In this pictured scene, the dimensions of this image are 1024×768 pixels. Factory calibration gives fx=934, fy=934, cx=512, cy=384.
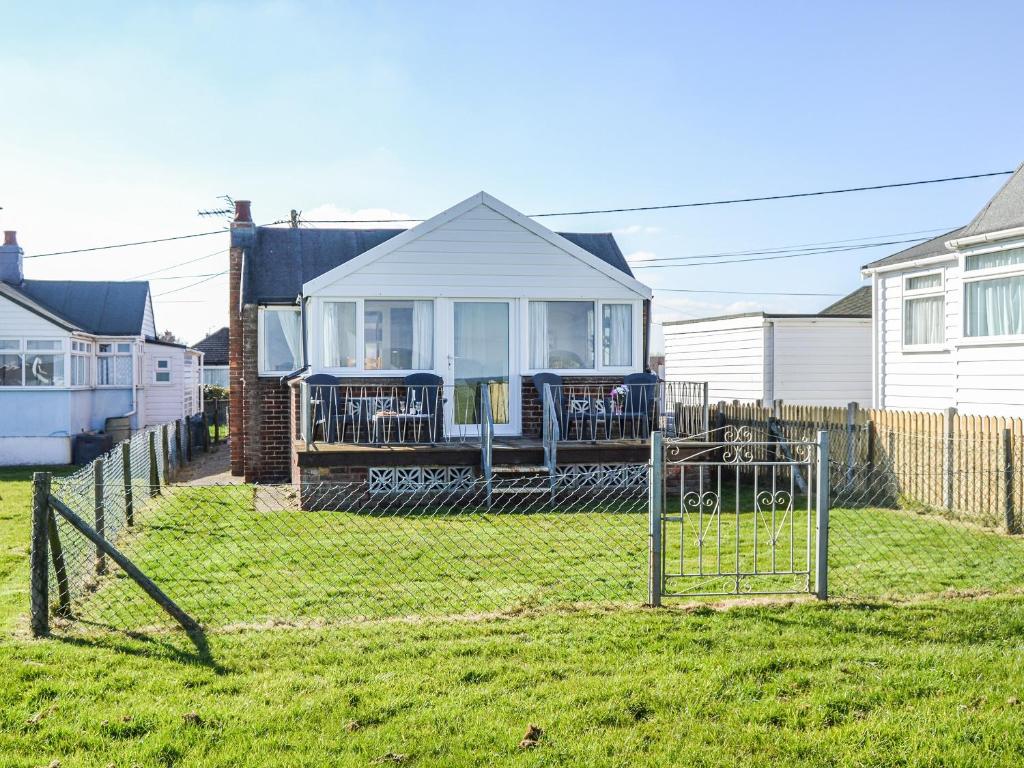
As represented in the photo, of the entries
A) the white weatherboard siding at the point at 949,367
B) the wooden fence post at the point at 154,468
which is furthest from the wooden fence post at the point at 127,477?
the white weatherboard siding at the point at 949,367

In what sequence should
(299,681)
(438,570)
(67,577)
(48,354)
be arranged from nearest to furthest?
(299,681)
(67,577)
(438,570)
(48,354)

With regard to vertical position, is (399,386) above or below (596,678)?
above

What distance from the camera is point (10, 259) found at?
27.2 metres

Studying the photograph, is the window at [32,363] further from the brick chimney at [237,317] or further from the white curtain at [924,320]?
the white curtain at [924,320]

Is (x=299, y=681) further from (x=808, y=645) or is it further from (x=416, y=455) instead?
(x=416, y=455)

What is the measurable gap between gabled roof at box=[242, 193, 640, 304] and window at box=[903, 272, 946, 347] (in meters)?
4.73

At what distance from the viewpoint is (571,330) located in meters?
15.1

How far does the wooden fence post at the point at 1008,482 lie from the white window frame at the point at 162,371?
24.8 metres

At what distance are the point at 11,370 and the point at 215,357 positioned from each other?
74.3 ft

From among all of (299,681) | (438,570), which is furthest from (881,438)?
(299,681)

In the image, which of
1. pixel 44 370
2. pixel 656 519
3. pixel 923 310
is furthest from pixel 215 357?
pixel 656 519

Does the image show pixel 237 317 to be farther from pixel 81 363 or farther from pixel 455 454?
pixel 81 363


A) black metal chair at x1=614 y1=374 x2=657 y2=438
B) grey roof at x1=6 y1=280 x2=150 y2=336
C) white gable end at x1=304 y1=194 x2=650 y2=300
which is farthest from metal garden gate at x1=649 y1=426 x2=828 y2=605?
grey roof at x1=6 y1=280 x2=150 y2=336

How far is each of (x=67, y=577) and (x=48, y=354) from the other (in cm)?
1766
